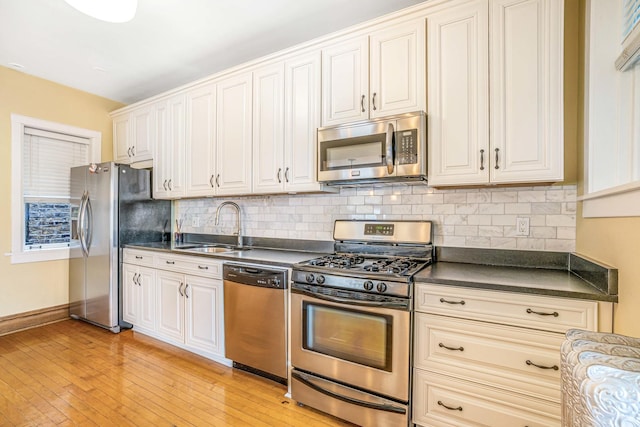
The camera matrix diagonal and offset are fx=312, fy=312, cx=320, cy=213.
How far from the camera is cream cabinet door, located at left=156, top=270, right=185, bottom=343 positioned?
285cm

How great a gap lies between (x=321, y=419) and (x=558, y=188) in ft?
6.80

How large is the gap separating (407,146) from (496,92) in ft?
1.90

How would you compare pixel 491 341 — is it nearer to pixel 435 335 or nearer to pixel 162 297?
pixel 435 335

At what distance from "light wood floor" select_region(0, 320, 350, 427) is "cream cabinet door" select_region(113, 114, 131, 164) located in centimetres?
215

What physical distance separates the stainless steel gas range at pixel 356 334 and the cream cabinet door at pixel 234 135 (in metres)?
1.20

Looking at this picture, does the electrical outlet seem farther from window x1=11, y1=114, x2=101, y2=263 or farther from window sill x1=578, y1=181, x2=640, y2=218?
window x1=11, y1=114, x2=101, y2=263

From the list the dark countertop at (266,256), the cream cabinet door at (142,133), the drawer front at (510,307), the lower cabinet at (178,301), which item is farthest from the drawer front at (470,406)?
the cream cabinet door at (142,133)

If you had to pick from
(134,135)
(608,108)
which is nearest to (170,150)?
(134,135)

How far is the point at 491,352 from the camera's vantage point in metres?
1.56

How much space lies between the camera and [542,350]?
146 cm

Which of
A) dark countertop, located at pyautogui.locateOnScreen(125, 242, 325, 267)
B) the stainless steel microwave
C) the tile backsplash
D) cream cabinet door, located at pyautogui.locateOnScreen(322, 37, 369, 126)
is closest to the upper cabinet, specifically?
cream cabinet door, located at pyautogui.locateOnScreen(322, 37, 369, 126)

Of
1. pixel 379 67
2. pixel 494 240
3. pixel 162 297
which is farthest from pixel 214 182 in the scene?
pixel 494 240

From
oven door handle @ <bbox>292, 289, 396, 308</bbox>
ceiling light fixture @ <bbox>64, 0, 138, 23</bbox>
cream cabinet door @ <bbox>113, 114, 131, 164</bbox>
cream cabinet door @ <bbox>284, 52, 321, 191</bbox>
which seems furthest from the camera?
cream cabinet door @ <bbox>113, 114, 131, 164</bbox>

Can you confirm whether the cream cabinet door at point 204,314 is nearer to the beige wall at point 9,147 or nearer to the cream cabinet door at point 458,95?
the cream cabinet door at point 458,95
